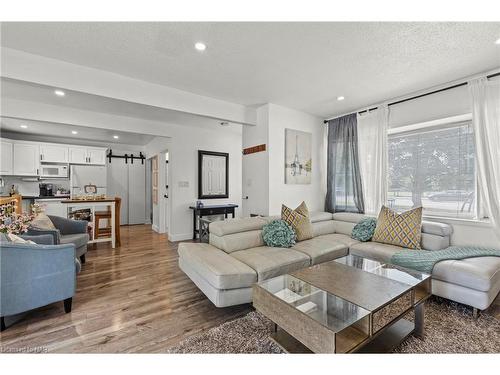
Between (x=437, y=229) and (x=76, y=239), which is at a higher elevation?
(x=437, y=229)

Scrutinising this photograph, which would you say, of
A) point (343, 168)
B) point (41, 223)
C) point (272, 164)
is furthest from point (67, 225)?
point (343, 168)

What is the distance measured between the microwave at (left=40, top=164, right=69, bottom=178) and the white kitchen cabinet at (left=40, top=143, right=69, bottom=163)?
161mm

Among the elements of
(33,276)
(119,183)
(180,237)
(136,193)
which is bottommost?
(180,237)

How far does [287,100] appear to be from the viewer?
3588 mm

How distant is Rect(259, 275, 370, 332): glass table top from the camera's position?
1.41m

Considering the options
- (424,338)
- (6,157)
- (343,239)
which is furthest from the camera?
(6,157)

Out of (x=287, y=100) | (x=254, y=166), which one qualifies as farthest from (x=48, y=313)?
(x=287, y=100)

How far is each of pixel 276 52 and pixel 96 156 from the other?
568 cm

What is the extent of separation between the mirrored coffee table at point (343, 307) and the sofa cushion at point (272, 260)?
0.30 meters

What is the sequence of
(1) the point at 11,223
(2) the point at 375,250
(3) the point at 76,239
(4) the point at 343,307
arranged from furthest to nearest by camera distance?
(3) the point at 76,239 < (2) the point at 375,250 < (1) the point at 11,223 < (4) the point at 343,307

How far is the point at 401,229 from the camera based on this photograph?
284 centimetres

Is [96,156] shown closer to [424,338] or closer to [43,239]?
[43,239]

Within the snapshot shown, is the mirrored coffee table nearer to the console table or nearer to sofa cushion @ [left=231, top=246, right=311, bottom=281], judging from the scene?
sofa cushion @ [left=231, top=246, right=311, bottom=281]
